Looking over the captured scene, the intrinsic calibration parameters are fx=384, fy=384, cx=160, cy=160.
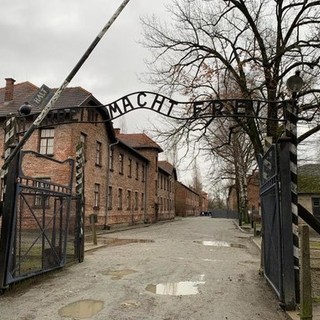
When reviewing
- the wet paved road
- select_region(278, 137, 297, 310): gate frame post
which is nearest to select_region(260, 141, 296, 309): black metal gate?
select_region(278, 137, 297, 310): gate frame post

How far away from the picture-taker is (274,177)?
6.82 m

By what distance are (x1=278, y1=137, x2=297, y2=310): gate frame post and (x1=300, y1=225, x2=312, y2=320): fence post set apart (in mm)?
703

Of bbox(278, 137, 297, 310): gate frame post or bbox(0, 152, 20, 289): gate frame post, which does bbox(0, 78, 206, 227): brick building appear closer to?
bbox(0, 152, 20, 289): gate frame post

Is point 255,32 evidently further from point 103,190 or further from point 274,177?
point 103,190

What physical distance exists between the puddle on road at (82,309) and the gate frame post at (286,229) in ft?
9.89

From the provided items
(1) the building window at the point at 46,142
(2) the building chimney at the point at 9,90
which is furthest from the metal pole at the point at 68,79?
(2) the building chimney at the point at 9,90

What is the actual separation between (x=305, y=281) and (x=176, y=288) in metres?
3.08

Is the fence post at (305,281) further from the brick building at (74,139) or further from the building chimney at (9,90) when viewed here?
the building chimney at (9,90)

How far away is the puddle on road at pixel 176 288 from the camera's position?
7.37 m

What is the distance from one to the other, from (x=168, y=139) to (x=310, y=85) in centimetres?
667

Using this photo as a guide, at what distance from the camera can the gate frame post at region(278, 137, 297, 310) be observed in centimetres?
610

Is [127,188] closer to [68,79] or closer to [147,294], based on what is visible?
[147,294]

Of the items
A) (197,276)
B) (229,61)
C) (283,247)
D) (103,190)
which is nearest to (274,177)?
(283,247)

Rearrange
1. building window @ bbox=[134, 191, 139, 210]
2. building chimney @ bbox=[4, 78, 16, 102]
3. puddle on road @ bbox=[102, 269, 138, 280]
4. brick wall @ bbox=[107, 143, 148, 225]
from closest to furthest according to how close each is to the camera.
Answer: puddle on road @ bbox=[102, 269, 138, 280] → building chimney @ bbox=[4, 78, 16, 102] → brick wall @ bbox=[107, 143, 148, 225] → building window @ bbox=[134, 191, 139, 210]
